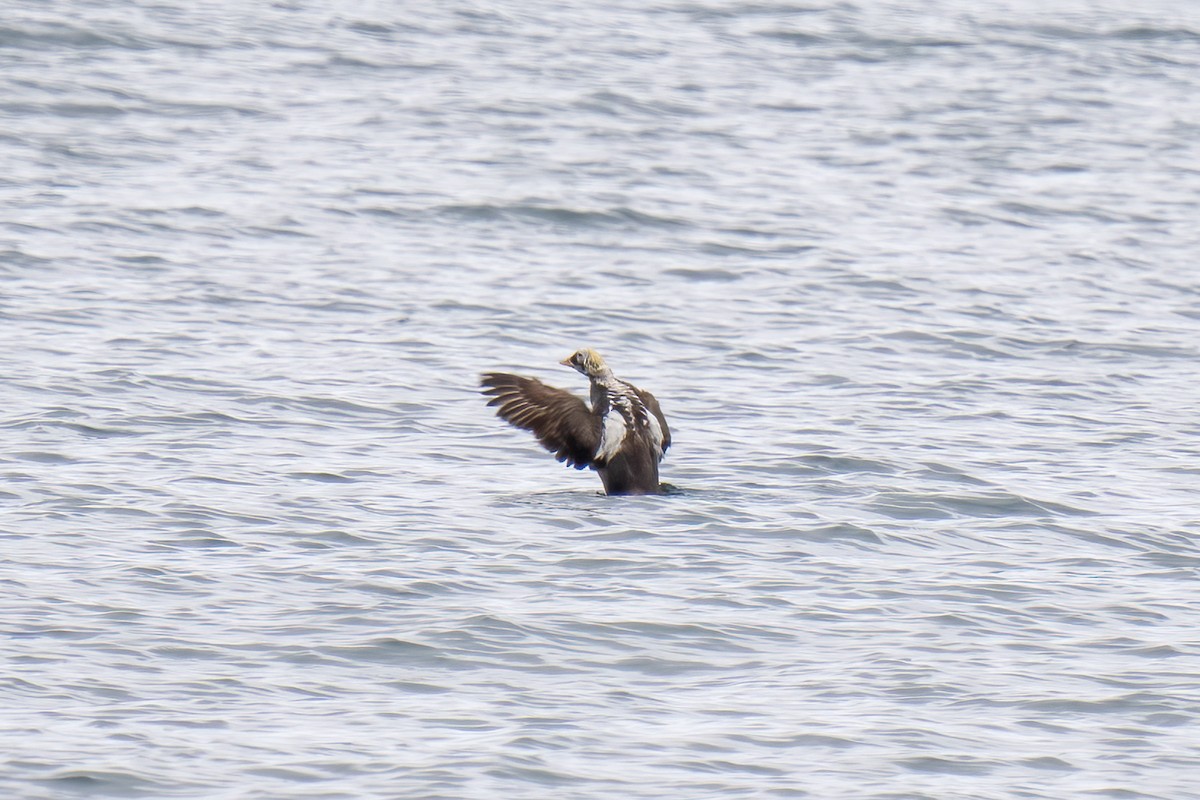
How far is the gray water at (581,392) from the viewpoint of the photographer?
741cm

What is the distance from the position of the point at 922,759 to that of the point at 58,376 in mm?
7538

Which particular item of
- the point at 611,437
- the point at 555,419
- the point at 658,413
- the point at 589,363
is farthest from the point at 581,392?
the point at 611,437

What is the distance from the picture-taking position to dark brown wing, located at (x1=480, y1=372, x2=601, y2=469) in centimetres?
1115

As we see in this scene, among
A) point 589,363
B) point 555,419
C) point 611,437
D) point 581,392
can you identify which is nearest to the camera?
point 611,437

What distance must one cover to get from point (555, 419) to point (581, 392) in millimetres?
4122

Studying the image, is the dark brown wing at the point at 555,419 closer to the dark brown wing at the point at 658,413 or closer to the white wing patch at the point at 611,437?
the white wing patch at the point at 611,437

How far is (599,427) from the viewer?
11148 mm

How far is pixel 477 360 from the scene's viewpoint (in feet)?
47.4

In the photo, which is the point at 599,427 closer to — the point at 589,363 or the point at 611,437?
the point at 611,437

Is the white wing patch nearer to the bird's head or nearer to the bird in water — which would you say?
the bird in water

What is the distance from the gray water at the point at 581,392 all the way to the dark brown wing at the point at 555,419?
11.8 inches

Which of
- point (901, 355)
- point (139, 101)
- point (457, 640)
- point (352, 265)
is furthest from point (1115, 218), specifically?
point (457, 640)

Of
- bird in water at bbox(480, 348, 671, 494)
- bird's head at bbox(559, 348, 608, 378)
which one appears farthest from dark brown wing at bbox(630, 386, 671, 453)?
bird's head at bbox(559, 348, 608, 378)

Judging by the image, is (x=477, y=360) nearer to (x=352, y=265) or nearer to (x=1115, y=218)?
(x=352, y=265)
